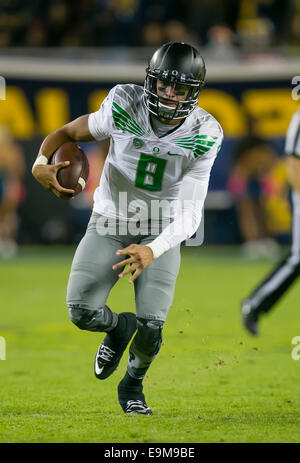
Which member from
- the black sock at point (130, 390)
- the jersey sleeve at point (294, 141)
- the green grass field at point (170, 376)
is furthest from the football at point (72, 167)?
the jersey sleeve at point (294, 141)

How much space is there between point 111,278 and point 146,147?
2.22ft

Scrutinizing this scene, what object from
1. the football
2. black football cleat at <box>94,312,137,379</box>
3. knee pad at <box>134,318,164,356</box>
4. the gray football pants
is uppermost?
the football

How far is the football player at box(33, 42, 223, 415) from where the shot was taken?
13.7 feet

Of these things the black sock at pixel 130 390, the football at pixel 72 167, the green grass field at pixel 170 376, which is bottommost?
the green grass field at pixel 170 376

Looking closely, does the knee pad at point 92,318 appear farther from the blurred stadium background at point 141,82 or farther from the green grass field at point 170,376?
the blurred stadium background at point 141,82

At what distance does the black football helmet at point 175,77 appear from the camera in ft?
13.7

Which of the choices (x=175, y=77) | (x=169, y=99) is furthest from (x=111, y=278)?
(x=175, y=77)

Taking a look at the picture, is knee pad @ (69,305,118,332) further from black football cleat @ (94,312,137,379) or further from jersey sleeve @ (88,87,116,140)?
jersey sleeve @ (88,87,116,140)

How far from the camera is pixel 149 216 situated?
4.41 m

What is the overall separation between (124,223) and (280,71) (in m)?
7.85

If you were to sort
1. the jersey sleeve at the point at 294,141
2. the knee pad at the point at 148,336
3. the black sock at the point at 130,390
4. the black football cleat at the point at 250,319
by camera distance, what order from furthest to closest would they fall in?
the black football cleat at the point at 250,319 < the jersey sleeve at the point at 294,141 < the black sock at the point at 130,390 < the knee pad at the point at 148,336

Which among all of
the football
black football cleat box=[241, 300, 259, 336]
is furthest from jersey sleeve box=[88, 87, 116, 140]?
black football cleat box=[241, 300, 259, 336]

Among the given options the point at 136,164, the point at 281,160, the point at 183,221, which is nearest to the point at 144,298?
the point at 183,221

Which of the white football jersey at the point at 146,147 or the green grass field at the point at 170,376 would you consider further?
the white football jersey at the point at 146,147
